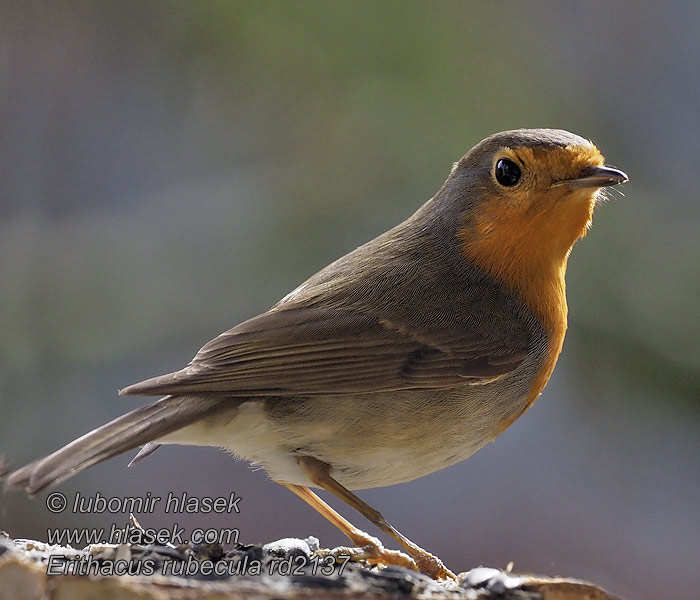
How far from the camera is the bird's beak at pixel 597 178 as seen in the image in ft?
10.0

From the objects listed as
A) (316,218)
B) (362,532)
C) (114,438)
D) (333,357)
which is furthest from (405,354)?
(316,218)

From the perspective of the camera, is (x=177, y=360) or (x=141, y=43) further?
(x=141, y=43)

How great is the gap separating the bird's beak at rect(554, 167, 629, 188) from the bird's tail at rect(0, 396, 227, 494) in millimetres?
1440

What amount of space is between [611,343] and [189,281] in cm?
267

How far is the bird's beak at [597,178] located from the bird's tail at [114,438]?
4.73ft

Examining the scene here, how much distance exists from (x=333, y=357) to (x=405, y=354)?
0.27m

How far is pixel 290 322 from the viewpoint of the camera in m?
3.12

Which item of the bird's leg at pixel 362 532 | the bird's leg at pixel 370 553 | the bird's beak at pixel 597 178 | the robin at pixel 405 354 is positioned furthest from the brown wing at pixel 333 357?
the bird's beak at pixel 597 178

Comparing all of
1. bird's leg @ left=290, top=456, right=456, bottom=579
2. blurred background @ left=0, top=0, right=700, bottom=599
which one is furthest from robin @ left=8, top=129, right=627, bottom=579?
blurred background @ left=0, top=0, right=700, bottom=599

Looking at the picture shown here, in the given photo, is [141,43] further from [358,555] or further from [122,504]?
[358,555]

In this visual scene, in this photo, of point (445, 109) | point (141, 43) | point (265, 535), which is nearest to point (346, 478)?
point (265, 535)

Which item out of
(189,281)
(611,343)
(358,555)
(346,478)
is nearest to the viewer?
(358,555)

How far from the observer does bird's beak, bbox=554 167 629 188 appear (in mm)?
3062

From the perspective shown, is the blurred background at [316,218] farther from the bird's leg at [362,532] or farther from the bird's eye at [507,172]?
the bird's eye at [507,172]
